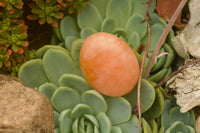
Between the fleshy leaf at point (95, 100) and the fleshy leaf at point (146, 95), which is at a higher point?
the fleshy leaf at point (146, 95)

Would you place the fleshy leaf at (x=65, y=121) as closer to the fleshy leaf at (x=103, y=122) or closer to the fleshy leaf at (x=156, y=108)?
the fleshy leaf at (x=103, y=122)

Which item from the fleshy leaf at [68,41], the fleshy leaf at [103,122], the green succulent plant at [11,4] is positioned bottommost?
the fleshy leaf at [103,122]

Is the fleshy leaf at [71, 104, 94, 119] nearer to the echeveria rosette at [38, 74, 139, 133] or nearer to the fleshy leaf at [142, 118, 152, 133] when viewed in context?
the echeveria rosette at [38, 74, 139, 133]

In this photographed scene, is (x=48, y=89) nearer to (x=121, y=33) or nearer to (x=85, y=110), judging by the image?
(x=85, y=110)

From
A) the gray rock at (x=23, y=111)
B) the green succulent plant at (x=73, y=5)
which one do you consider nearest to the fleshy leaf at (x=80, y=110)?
the gray rock at (x=23, y=111)

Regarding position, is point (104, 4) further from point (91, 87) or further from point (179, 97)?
point (179, 97)
